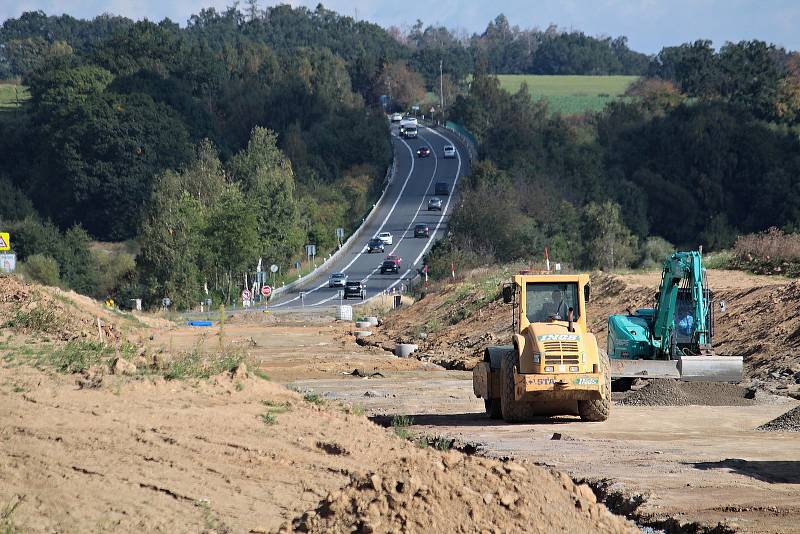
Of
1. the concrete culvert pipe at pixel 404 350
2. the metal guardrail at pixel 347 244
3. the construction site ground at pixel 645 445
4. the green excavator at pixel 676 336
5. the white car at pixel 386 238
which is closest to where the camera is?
the construction site ground at pixel 645 445

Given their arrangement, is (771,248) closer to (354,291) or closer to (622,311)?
(622,311)

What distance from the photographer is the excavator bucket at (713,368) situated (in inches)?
955

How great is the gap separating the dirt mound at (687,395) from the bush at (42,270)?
221ft

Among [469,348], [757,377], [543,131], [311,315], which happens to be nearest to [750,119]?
[543,131]

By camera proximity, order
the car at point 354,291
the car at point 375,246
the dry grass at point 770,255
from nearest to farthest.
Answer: the dry grass at point 770,255 → the car at point 354,291 → the car at point 375,246

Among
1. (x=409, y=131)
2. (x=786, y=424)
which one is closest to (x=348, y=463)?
(x=786, y=424)

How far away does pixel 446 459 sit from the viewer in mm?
11961

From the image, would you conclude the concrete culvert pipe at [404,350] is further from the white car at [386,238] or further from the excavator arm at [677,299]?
the white car at [386,238]

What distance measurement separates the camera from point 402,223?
108 metres

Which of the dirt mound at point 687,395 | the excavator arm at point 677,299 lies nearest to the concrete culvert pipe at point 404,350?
the excavator arm at point 677,299

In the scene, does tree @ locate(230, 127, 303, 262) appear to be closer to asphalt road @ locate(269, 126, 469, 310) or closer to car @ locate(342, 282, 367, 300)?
asphalt road @ locate(269, 126, 469, 310)

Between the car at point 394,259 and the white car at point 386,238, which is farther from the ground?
the white car at point 386,238

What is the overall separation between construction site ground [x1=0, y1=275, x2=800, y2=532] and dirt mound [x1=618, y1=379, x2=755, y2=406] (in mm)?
276

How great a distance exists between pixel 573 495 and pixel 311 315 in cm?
5258
